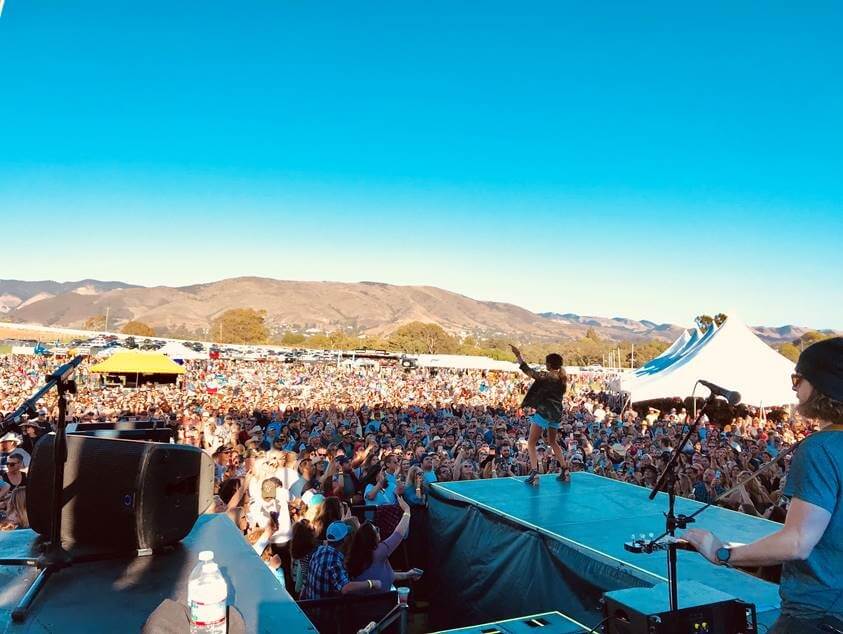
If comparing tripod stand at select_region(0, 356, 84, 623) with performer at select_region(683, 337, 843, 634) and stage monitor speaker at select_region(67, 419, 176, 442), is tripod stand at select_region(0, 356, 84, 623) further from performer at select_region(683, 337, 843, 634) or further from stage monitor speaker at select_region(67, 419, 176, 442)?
performer at select_region(683, 337, 843, 634)

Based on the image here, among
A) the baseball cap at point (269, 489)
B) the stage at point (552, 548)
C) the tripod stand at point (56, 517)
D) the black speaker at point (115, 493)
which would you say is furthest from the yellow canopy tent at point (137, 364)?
the tripod stand at point (56, 517)

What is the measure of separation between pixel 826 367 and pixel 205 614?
1855 mm

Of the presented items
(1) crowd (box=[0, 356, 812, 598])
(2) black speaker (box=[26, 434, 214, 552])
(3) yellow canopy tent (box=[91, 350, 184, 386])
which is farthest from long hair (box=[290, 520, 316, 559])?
(3) yellow canopy tent (box=[91, 350, 184, 386])

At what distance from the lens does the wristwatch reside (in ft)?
5.74

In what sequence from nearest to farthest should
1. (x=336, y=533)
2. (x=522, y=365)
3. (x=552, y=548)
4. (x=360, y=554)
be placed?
(x=360, y=554), (x=336, y=533), (x=552, y=548), (x=522, y=365)

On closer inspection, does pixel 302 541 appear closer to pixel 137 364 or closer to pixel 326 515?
pixel 326 515

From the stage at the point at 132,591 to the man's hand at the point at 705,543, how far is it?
1.18 m

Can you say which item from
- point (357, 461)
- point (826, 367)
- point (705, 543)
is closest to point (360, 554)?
point (705, 543)

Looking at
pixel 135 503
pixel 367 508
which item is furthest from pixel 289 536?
pixel 135 503

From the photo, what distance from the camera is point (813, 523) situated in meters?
1.63

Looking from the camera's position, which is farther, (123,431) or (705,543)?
(123,431)

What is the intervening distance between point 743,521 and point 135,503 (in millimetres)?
4561

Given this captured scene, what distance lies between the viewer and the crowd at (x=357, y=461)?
4195mm

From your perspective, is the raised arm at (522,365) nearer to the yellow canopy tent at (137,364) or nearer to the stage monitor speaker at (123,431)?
the stage monitor speaker at (123,431)
